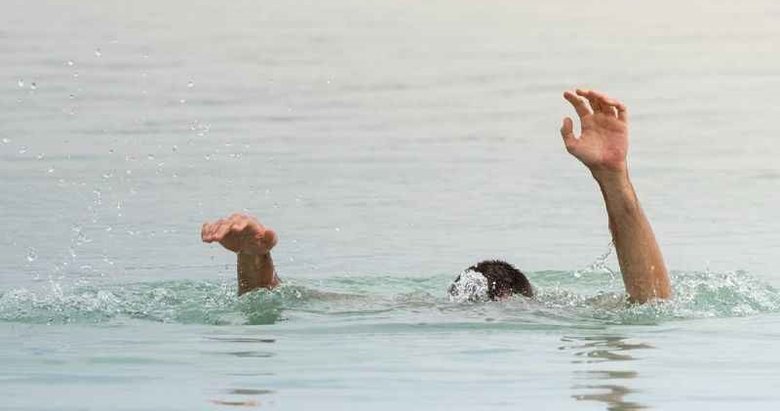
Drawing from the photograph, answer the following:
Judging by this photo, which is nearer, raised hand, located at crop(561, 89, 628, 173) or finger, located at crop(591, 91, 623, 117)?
raised hand, located at crop(561, 89, 628, 173)

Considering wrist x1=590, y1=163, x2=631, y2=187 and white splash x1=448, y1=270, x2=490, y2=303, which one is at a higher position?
wrist x1=590, y1=163, x2=631, y2=187

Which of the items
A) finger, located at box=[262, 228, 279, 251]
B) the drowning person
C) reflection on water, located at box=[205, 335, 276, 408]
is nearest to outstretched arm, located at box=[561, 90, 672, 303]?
the drowning person

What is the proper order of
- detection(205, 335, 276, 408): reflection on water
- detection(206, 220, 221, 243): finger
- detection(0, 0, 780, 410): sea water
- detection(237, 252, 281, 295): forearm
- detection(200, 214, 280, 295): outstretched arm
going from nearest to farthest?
1. detection(205, 335, 276, 408): reflection on water
2. detection(0, 0, 780, 410): sea water
3. detection(206, 220, 221, 243): finger
4. detection(200, 214, 280, 295): outstretched arm
5. detection(237, 252, 281, 295): forearm

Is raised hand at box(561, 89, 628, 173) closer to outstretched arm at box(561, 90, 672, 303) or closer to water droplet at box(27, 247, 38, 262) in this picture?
outstretched arm at box(561, 90, 672, 303)

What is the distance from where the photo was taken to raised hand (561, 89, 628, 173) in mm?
12250

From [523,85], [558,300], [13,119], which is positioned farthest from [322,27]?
[558,300]

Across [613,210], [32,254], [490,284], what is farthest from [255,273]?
[32,254]

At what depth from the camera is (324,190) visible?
18094 millimetres

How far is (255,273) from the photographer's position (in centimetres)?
1298

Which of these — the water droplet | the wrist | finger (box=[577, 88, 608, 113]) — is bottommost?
the water droplet

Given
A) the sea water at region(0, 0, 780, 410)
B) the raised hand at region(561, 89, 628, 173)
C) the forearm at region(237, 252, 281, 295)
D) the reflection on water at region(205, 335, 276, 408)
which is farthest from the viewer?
the forearm at region(237, 252, 281, 295)

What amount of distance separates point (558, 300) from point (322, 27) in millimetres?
16190

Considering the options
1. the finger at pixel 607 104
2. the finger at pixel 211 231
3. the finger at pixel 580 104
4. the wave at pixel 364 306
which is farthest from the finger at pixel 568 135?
the finger at pixel 211 231

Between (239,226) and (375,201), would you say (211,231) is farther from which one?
(375,201)
